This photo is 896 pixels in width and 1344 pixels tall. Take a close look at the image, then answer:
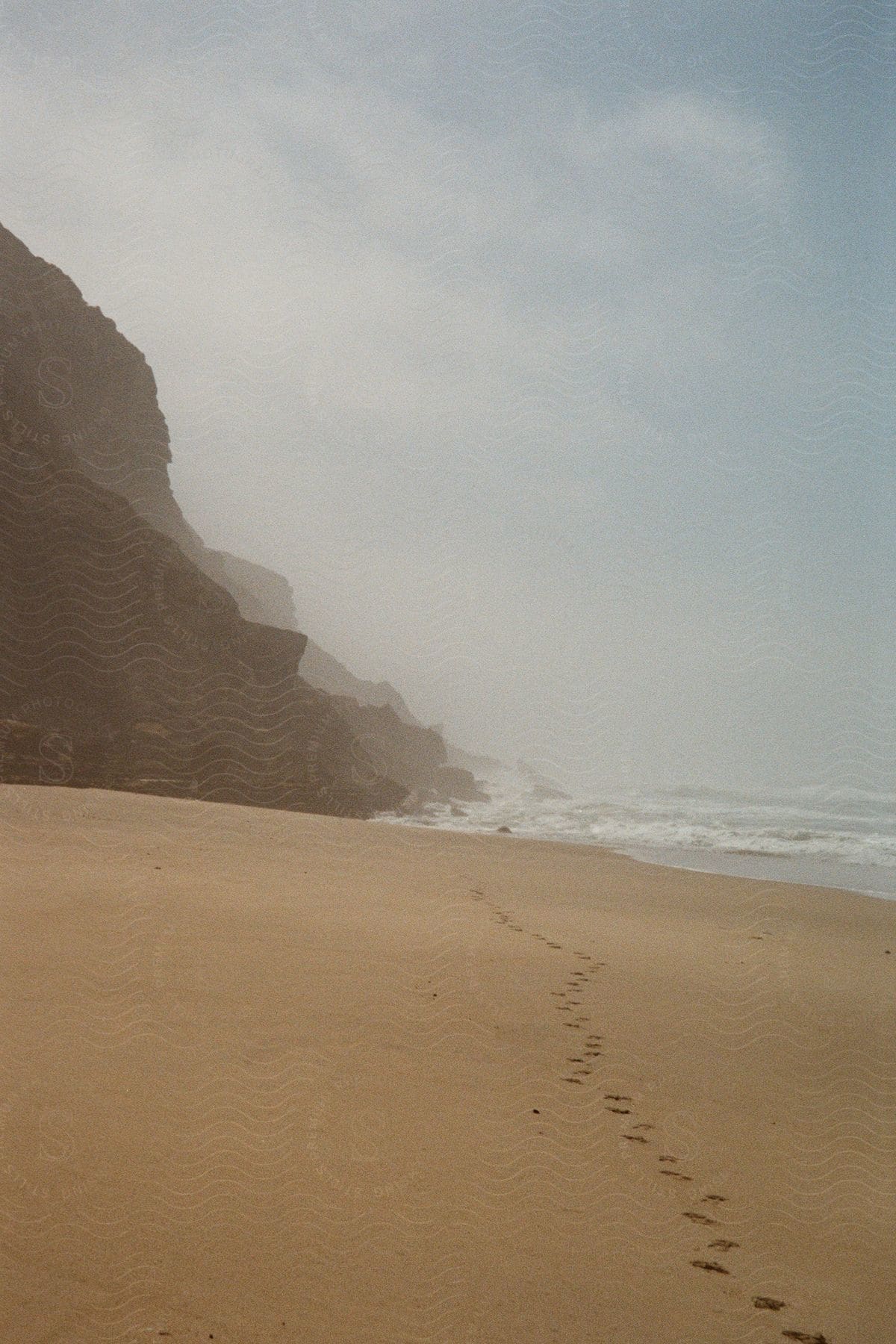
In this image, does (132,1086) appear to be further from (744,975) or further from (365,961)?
(744,975)

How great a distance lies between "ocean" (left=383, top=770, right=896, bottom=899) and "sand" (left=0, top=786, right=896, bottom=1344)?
847 centimetres

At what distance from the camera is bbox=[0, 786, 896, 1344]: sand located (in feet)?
9.73

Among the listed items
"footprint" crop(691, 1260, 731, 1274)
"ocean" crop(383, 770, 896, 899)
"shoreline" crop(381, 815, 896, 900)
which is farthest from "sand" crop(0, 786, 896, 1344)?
"ocean" crop(383, 770, 896, 899)

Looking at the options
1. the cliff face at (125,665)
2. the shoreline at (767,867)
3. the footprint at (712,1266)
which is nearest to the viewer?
the footprint at (712,1266)

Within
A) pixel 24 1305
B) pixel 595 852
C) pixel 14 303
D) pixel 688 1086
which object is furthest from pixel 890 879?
pixel 14 303

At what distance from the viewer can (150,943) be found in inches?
260

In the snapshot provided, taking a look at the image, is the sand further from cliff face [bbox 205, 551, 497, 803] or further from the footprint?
cliff face [bbox 205, 551, 497, 803]

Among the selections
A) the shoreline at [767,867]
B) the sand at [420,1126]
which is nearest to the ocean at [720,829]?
the shoreline at [767,867]

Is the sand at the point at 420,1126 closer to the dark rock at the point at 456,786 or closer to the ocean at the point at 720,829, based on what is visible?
the ocean at the point at 720,829

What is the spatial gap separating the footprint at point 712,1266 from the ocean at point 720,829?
40.7ft

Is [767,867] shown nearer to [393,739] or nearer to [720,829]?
[720,829]

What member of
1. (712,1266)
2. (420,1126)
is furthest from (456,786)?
(712,1266)

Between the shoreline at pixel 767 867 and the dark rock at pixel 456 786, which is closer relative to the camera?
the shoreline at pixel 767 867

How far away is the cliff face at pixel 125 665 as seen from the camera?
19359mm
